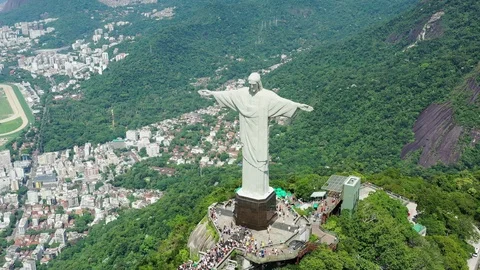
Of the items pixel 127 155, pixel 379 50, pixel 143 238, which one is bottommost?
pixel 127 155

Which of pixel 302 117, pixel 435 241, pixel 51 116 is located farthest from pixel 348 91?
pixel 51 116

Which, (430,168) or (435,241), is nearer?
(435,241)

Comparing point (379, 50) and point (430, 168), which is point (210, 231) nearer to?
point (430, 168)

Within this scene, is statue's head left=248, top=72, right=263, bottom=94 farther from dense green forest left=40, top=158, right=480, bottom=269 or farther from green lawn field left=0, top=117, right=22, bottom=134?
green lawn field left=0, top=117, right=22, bottom=134

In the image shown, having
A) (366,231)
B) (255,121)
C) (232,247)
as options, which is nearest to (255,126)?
(255,121)

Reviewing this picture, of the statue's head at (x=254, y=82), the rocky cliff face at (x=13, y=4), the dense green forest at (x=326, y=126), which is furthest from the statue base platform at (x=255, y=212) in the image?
the rocky cliff face at (x=13, y=4)

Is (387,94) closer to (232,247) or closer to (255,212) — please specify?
(255,212)
